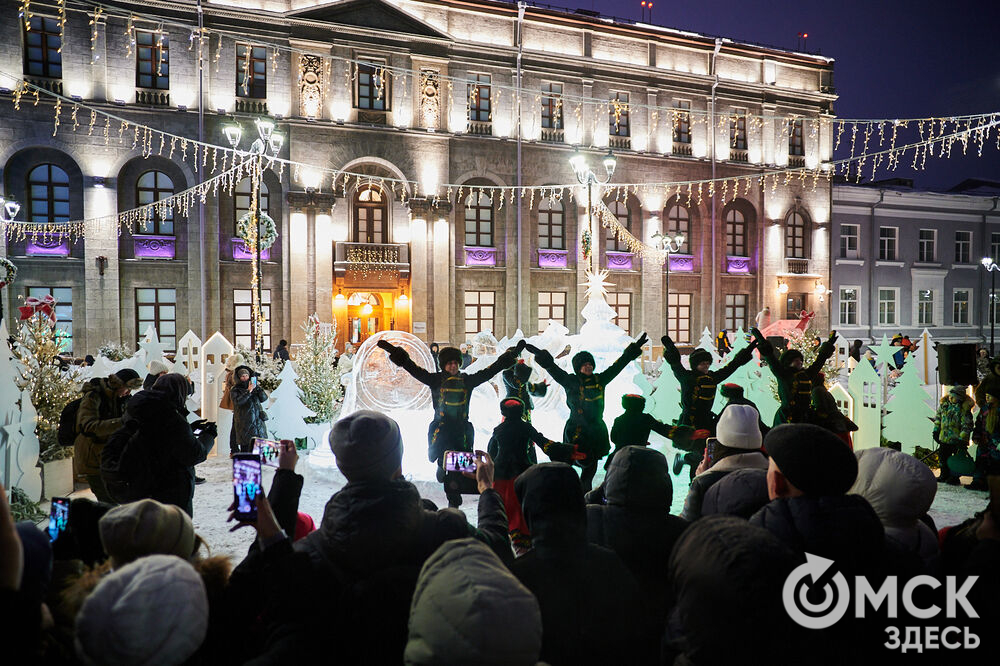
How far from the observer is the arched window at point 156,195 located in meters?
21.8

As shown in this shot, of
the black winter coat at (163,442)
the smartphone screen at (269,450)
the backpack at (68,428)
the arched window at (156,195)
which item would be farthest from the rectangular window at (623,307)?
the smartphone screen at (269,450)

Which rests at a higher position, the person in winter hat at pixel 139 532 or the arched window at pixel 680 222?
the arched window at pixel 680 222

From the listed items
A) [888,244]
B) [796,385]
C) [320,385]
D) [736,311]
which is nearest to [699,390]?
[796,385]

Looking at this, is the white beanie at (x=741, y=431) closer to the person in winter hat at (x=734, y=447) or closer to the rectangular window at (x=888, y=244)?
the person in winter hat at (x=734, y=447)

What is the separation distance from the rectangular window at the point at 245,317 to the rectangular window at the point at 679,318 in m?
17.1

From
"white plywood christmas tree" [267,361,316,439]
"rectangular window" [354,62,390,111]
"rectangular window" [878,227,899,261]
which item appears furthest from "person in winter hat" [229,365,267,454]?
"rectangular window" [878,227,899,261]

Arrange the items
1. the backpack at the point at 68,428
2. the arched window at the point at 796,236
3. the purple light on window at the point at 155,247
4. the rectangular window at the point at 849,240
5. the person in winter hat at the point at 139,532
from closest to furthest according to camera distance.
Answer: the person in winter hat at the point at 139,532, the backpack at the point at 68,428, the purple light on window at the point at 155,247, the arched window at the point at 796,236, the rectangular window at the point at 849,240

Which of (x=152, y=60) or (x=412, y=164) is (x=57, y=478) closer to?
(x=412, y=164)

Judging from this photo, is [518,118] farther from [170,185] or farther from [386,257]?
[170,185]

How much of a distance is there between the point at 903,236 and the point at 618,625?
1417 inches

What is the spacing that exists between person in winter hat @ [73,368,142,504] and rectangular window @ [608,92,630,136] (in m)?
24.7

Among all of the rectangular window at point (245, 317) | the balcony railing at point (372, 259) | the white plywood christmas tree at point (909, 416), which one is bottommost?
the white plywood christmas tree at point (909, 416)

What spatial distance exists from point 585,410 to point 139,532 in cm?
479

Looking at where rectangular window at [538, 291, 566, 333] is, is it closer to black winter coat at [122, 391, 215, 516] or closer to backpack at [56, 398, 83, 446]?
backpack at [56, 398, 83, 446]
